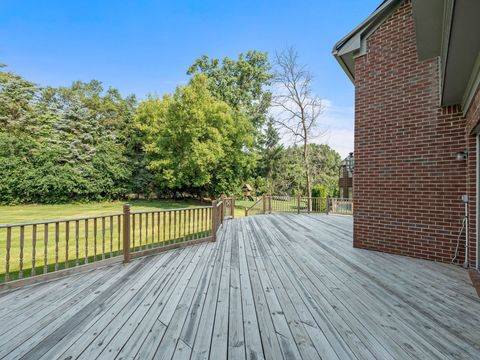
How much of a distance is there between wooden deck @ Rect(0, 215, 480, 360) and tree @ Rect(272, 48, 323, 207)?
11.2 m

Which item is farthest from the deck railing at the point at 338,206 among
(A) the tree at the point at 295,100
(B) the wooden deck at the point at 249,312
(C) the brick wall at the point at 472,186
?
(C) the brick wall at the point at 472,186

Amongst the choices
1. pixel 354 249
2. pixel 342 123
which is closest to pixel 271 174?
pixel 342 123

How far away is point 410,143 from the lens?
4230 millimetres

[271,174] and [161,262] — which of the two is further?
[271,174]

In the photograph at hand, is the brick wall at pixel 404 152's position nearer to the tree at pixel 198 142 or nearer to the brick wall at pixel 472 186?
the brick wall at pixel 472 186

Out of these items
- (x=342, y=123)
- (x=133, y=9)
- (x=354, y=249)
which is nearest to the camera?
(x=354, y=249)

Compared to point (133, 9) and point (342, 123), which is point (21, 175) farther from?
point (342, 123)

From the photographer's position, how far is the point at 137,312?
2264mm

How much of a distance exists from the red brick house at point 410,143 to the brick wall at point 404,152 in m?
0.01

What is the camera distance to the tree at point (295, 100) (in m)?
13.9

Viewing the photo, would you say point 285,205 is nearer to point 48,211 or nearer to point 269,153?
point 269,153

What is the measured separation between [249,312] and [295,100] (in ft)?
46.4

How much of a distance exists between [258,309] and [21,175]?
62.7 ft

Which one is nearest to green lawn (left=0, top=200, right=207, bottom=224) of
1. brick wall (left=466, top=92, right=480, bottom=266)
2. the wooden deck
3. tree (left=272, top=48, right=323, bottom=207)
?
the wooden deck
